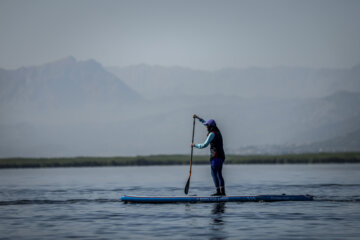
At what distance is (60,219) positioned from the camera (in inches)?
786

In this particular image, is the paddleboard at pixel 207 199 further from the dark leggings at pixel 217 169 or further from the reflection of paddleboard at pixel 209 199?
the dark leggings at pixel 217 169

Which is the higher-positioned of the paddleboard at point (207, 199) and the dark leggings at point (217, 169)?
the dark leggings at point (217, 169)

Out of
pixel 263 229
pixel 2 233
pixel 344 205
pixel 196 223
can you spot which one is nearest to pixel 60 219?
pixel 2 233

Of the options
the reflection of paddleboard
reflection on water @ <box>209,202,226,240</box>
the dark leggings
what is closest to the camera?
reflection on water @ <box>209,202,226,240</box>

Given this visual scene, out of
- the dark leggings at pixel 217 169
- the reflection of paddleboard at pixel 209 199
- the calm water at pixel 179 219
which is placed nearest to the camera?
the calm water at pixel 179 219

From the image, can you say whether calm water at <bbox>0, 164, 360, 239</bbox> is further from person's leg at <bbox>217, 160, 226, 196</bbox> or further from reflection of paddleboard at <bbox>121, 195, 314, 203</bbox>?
person's leg at <bbox>217, 160, 226, 196</bbox>

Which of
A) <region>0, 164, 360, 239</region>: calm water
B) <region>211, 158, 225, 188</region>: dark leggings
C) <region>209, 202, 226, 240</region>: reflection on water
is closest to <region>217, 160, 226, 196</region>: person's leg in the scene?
<region>211, 158, 225, 188</region>: dark leggings

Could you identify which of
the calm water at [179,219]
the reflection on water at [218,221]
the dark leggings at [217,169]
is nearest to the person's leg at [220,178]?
the dark leggings at [217,169]

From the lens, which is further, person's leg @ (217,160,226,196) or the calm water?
person's leg @ (217,160,226,196)

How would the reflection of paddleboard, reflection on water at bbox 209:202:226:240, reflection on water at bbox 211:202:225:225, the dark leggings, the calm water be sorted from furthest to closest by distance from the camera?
1. the dark leggings
2. the reflection of paddleboard
3. reflection on water at bbox 211:202:225:225
4. the calm water
5. reflection on water at bbox 209:202:226:240

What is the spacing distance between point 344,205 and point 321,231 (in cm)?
668

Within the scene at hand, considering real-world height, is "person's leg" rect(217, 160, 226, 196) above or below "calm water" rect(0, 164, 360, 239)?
above

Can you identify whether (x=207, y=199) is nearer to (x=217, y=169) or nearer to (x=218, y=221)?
(x=217, y=169)

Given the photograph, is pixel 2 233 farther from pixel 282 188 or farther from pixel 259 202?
pixel 282 188
